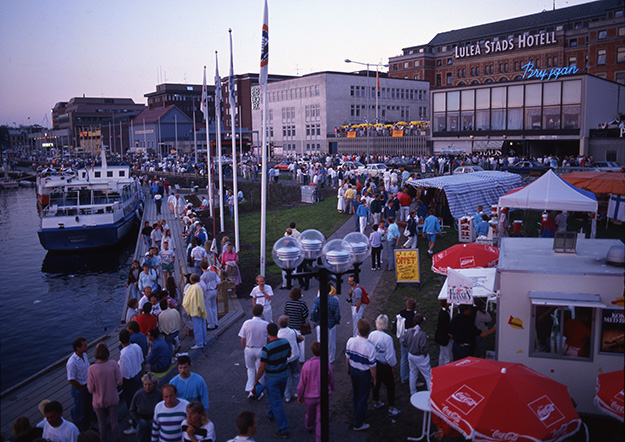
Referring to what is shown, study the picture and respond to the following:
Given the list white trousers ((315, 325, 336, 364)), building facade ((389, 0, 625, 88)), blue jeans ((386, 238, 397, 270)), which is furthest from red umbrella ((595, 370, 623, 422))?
building facade ((389, 0, 625, 88))

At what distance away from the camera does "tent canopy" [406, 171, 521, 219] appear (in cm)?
2264

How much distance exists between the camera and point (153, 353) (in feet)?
30.2

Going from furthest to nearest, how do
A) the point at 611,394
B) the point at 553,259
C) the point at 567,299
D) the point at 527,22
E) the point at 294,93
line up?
the point at 527,22 → the point at 294,93 → the point at 553,259 → the point at 567,299 → the point at 611,394

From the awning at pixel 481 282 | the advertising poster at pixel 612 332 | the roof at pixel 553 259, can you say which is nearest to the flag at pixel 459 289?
the awning at pixel 481 282

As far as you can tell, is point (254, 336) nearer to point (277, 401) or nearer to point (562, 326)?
point (277, 401)

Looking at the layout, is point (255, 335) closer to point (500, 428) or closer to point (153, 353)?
point (153, 353)

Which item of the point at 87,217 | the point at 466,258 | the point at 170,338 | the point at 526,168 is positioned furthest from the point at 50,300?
the point at 526,168

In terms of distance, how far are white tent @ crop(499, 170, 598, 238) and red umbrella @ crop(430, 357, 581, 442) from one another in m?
10.5

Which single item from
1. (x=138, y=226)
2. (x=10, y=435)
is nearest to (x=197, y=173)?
(x=138, y=226)

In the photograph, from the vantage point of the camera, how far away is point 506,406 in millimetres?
5988

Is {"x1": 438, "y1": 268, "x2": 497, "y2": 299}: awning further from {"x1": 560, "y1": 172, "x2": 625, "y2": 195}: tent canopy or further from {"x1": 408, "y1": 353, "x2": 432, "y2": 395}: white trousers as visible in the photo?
{"x1": 560, "y1": 172, "x2": 625, "y2": 195}: tent canopy

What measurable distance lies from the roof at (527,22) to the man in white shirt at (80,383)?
84.1m

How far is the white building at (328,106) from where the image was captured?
262 feet

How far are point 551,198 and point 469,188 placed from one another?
7.82m
